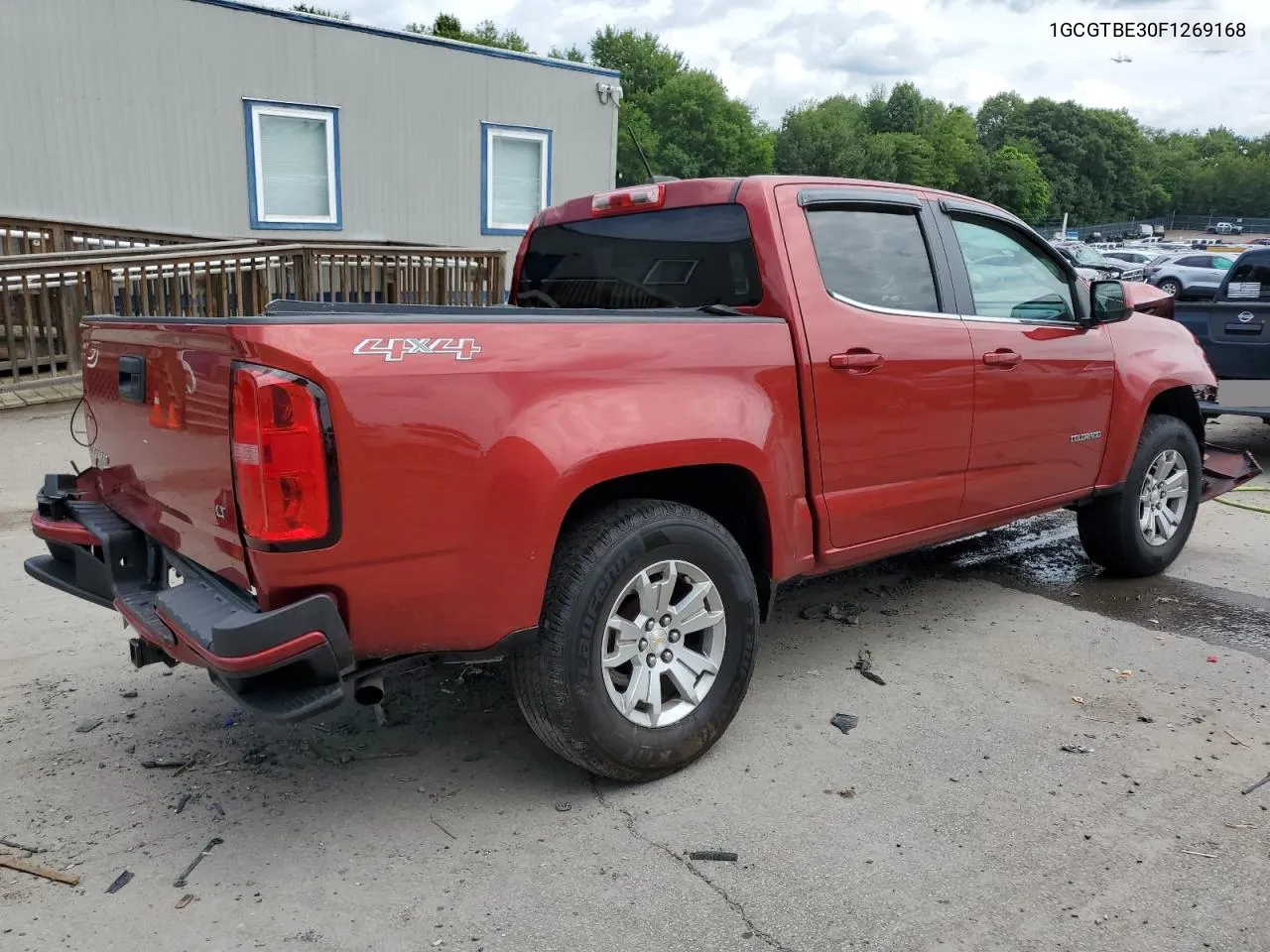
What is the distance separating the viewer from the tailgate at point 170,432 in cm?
265

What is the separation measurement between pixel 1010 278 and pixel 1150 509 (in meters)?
1.72

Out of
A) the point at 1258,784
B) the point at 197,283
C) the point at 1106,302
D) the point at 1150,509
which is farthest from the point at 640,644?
the point at 197,283

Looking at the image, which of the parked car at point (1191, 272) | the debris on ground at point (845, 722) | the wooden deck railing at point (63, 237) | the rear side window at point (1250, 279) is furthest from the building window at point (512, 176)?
the parked car at point (1191, 272)

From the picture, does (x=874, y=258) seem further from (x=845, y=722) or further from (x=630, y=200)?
(x=845, y=722)

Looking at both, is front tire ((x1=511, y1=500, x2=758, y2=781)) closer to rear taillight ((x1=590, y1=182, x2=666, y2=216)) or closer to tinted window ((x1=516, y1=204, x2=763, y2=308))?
tinted window ((x1=516, y1=204, x2=763, y2=308))

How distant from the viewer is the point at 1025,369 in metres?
4.43

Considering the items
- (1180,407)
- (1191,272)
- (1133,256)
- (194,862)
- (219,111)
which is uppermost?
(219,111)

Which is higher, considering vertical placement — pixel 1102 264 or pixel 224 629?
pixel 1102 264

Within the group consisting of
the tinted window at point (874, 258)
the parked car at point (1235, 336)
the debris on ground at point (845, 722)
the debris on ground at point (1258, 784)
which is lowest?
the debris on ground at point (845, 722)

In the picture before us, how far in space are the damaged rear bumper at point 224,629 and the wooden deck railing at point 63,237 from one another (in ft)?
29.4

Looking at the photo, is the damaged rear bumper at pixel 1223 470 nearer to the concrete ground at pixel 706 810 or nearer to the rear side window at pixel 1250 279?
the concrete ground at pixel 706 810

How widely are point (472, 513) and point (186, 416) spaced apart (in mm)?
856

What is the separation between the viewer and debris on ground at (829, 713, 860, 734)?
12.1ft

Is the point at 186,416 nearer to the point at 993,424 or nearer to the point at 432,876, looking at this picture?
the point at 432,876
